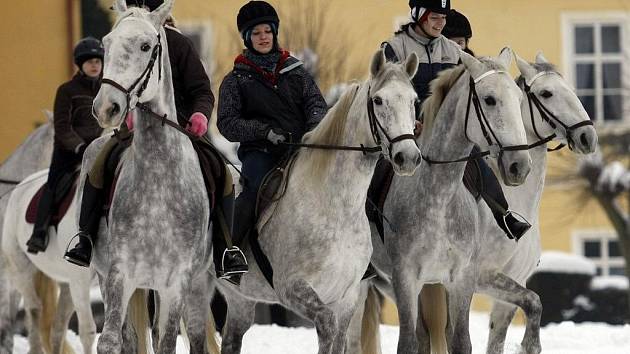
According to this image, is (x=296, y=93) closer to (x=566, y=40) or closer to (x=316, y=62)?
(x=316, y=62)

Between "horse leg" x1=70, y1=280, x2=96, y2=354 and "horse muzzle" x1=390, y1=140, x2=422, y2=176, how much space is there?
15.9 feet

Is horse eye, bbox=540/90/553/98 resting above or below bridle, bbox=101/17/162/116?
below

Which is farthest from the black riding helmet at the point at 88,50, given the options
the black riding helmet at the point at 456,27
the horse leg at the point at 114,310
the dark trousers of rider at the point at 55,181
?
the horse leg at the point at 114,310

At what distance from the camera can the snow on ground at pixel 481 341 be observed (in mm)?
15898

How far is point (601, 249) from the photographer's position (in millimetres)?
30953

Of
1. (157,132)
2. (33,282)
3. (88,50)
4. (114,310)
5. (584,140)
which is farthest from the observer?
(33,282)

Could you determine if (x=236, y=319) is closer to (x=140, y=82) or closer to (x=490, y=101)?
(x=490, y=101)

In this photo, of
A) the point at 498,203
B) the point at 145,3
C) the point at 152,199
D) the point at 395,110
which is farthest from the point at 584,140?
the point at 152,199

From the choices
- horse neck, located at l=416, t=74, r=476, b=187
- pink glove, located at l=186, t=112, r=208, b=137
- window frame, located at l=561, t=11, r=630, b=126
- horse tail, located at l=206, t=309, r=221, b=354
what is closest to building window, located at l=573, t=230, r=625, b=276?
window frame, located at l=561, t=11, r=630, b=126

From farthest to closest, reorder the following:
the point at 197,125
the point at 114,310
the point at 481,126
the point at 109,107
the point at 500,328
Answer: the point at 500,328 → the point at 481,126 → the point at 197,125 → the point at 114,310 → the point at 109,107

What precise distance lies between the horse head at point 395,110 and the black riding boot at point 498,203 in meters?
1.78

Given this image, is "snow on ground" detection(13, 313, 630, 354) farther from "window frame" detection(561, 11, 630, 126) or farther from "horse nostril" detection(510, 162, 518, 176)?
"window frame" detection(561, 11, 630, 126)

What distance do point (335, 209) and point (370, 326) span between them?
1996mm

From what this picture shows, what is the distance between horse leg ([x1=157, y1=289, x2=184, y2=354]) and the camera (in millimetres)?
9836
